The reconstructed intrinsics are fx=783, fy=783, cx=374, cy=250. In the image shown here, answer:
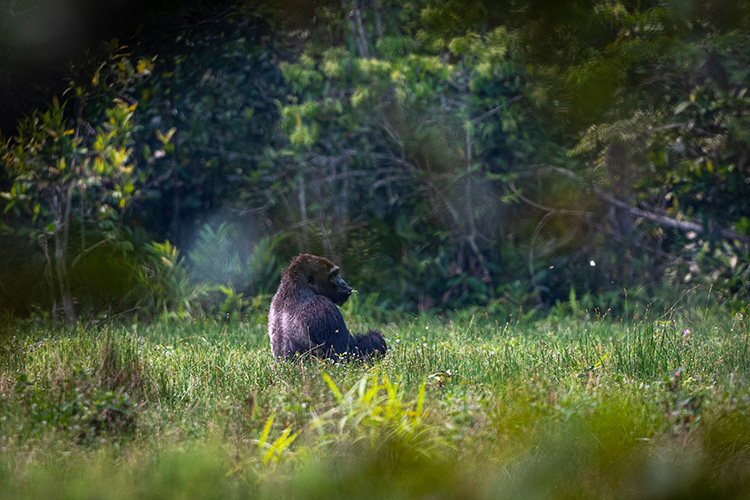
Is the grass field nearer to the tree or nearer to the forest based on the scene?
the forest

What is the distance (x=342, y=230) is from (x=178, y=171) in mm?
2257

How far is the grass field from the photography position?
3.41m

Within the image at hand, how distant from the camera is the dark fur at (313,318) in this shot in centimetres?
550

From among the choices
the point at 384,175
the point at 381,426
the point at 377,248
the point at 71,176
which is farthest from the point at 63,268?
the point at 381,426

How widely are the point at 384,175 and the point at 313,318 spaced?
210 inches

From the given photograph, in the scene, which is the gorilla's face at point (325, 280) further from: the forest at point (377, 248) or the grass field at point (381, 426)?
the grass field at point (381, 426)

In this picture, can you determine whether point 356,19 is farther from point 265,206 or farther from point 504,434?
point 504,434

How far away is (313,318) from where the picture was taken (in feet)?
18.1

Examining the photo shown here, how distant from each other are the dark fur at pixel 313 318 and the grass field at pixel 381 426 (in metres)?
0.21

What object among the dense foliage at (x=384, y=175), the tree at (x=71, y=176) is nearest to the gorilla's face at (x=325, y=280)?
the tree at (x=71, y=176)

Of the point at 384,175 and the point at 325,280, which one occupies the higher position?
the point at 325,280

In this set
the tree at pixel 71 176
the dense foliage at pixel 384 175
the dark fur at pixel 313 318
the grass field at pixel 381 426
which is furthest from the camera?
the dense foliage at pixel 384 175

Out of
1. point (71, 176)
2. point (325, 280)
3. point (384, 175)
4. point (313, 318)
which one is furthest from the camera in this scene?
point (384, 175)

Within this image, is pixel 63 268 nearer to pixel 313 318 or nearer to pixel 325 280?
pixel 325 280
